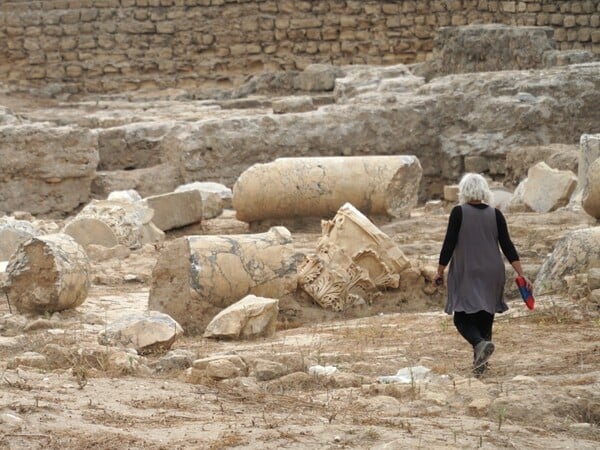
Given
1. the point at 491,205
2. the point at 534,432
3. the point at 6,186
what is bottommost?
the point at 6,186

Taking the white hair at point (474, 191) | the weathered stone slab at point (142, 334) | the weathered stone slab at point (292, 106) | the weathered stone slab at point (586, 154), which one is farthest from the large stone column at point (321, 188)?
the white hair at point (474, 191)

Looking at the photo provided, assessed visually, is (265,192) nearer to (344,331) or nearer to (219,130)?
(219,130)

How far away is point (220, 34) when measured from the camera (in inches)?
1039

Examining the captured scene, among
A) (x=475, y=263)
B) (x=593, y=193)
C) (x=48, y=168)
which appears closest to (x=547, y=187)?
(x=593, y=193)

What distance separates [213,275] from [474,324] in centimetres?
256

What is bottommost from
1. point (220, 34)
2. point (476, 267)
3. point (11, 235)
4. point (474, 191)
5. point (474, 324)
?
point (11, 235)

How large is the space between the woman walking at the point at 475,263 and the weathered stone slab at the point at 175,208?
21.5ft

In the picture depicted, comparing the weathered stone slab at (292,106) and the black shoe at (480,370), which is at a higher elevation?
the black shoe at (480,370)

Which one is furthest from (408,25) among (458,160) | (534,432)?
(534,432)

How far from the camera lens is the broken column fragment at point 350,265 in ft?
36.1

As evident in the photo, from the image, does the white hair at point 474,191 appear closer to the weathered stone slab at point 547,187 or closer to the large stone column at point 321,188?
the large stone column at point 321,188

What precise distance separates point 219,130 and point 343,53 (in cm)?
915

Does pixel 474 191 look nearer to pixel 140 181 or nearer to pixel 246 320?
pixel 246 320

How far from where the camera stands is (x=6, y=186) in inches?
669
